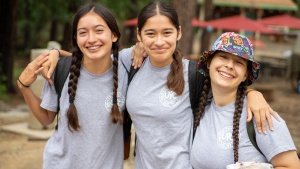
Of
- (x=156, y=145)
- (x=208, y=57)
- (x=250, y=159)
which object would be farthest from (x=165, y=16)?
(x=250, y=159)

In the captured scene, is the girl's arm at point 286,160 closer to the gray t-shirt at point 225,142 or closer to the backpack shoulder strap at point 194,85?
the gray t-shirt at point 225,142

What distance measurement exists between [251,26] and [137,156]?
12610mm

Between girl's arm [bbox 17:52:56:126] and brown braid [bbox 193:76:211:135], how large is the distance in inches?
34.9

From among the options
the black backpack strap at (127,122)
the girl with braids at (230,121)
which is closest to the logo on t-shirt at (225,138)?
the girl with braids at (230,121)

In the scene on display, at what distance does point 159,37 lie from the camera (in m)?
2.36

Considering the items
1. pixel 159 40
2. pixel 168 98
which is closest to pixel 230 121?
pixel 168 98

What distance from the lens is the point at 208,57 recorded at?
2334 millimetres

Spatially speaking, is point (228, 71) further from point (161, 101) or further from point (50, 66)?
point (50, 66)

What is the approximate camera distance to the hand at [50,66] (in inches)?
93.9

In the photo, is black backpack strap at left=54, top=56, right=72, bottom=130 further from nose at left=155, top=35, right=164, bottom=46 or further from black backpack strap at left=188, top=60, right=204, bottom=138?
black backpack strap at left=188, top=60, right=204, bottom=138

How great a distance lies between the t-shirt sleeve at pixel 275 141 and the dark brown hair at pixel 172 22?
1.83 feet

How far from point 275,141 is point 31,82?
4.70 feet

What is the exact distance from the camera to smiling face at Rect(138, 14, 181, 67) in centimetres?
236

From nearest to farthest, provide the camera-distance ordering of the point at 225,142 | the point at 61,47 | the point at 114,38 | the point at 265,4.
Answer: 1. the point at 225,142
2. the point at 114,38
3. the point at 61,47
4. the point at 265,4
